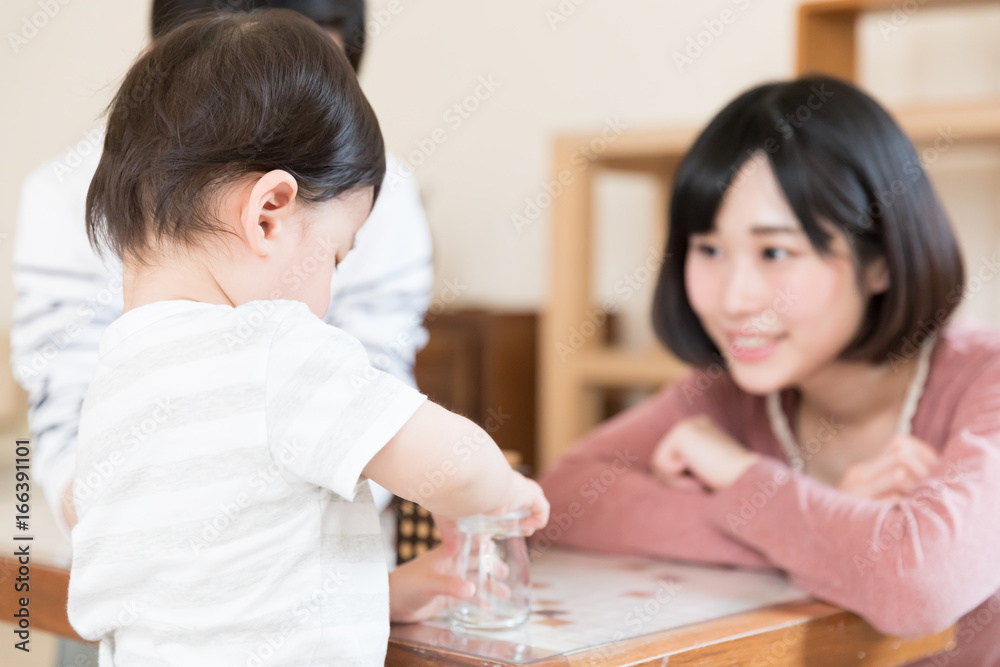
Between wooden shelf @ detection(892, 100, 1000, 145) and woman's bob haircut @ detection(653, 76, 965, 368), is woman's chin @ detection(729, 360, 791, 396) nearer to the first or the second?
woman's bob haircut @ detection(653, 76, 965, 368)

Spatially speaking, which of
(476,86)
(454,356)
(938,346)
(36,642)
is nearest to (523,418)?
(454,356)

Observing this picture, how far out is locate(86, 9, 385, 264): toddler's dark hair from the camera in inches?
25.9

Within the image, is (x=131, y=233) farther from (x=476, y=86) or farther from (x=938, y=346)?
(x=476, y=86)

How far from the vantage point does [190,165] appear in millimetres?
659

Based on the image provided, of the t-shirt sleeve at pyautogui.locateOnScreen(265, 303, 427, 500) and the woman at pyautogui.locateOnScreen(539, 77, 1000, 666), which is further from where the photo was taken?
the woman at pyautogui.locateOnScreen(539, 77, 1000, 666)

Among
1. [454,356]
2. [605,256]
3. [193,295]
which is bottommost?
[454,356]

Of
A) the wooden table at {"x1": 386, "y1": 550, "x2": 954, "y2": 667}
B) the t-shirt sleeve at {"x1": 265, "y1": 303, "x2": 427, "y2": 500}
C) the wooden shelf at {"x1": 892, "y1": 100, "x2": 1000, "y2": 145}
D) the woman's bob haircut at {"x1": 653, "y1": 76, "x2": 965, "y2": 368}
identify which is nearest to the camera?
the t-shirt sleeve at {"x1": 265, "y1": 303, "x2": 427, "y2": 500}

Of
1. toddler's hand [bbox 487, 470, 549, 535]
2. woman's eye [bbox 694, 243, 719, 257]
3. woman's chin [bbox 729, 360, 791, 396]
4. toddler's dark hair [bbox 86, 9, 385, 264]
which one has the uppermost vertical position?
toddler's dark hair [bbox 86, 9, 385, 264]

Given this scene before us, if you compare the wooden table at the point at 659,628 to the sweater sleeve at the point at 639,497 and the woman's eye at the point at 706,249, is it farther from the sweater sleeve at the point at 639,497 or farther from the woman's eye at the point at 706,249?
the woman's eye at the point at 706,249

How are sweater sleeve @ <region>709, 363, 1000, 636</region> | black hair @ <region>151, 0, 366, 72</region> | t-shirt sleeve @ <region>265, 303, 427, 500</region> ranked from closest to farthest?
t-shirt sleeve @ <region>265, 303, 427, 500</region>, sweater sleeve @ <region>709, 363, 1000, 636</region>, black hair @ <region>151, 0, 366, 72</region>

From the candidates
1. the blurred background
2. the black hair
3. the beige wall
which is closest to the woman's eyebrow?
the black hair

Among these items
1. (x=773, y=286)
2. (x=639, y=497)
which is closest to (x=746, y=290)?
(x=773, y=286)

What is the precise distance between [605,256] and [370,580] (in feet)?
7.13

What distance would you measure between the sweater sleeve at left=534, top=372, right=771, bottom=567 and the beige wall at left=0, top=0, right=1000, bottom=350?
1.16m
